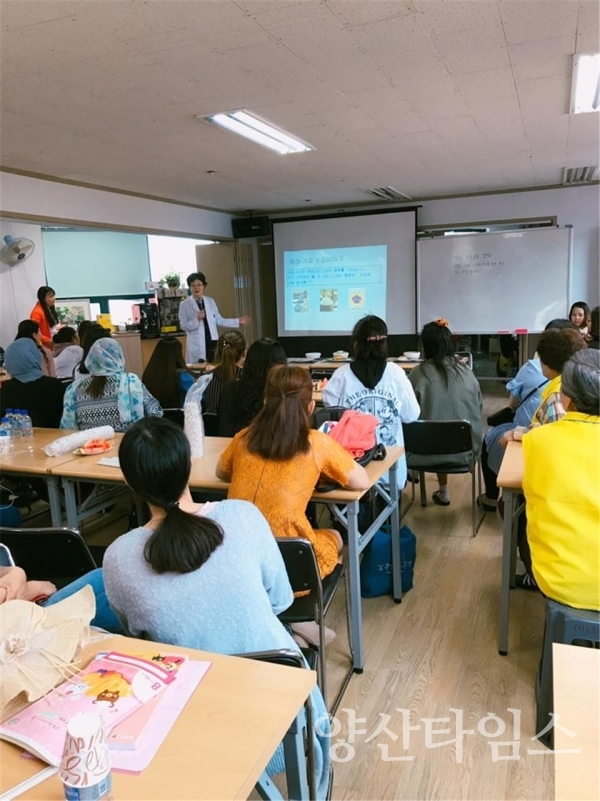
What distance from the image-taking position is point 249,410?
2.77 meters

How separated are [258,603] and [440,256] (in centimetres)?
674

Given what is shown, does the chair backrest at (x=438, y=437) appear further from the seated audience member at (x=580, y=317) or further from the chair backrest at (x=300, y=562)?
the seated audience member at (x=580, y=317)

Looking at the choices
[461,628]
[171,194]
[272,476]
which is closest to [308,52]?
[272,476]

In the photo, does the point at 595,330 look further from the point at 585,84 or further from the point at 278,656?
the point at 278,656

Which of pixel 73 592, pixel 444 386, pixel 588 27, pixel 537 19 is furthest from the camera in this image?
pixel 444 386

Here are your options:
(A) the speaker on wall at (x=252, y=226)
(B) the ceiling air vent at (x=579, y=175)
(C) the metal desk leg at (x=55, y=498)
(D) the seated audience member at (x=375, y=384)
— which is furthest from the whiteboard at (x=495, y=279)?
(C) the metal desk leg at (x=55, y=498)

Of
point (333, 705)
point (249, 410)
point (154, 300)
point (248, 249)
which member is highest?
point (248, 249)

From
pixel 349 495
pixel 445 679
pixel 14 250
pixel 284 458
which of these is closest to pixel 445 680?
pixel 445 679

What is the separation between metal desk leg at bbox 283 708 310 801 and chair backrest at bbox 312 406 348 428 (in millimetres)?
1842

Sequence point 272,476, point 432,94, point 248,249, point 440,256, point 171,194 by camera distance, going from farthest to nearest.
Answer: point 248,249 < point 440,256 < point 171,194 < point 432,94 < point 272,476

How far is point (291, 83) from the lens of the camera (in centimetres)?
306

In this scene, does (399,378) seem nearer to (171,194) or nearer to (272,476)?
(272,476)

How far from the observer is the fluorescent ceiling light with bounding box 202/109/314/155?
3631 mm

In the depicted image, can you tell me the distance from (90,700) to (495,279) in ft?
23.2
